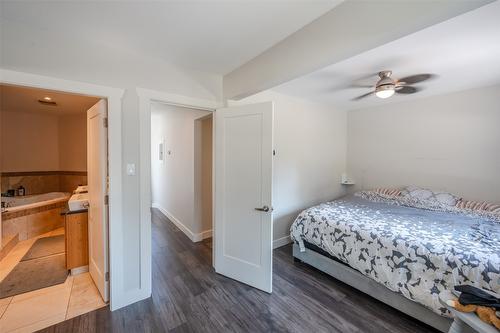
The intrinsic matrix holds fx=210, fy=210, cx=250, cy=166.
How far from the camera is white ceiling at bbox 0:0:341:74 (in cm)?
144

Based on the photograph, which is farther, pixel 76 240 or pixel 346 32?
pixel 76 240

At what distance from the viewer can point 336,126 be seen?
4.38 meters

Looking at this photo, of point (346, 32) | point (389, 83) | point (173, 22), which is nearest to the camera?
point (346, 32)

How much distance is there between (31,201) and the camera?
13.4 feet

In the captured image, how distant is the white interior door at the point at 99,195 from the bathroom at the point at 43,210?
0.37 feet

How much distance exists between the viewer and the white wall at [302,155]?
3.40 m

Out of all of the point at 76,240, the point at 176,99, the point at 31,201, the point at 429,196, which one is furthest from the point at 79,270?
the point at 429,196

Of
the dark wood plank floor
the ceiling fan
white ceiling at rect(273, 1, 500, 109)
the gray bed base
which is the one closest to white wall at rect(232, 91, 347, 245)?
white ceiling at rect(273, 1, 500, 109)

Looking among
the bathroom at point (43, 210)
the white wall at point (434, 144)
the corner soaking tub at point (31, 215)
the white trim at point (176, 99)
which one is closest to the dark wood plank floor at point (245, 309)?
the bathroom at point (43, 210)

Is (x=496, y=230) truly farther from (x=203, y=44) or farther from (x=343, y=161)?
(x=203, y=44)

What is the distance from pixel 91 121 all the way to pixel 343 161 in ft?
14.6

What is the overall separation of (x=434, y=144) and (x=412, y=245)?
2430 mm

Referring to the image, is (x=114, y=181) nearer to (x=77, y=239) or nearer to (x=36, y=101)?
(x=77, y=239)

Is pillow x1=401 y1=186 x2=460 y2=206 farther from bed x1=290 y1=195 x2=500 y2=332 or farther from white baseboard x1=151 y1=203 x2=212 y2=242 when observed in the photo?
white baseboard x1=151 y1=203 x2=212 y2=242
